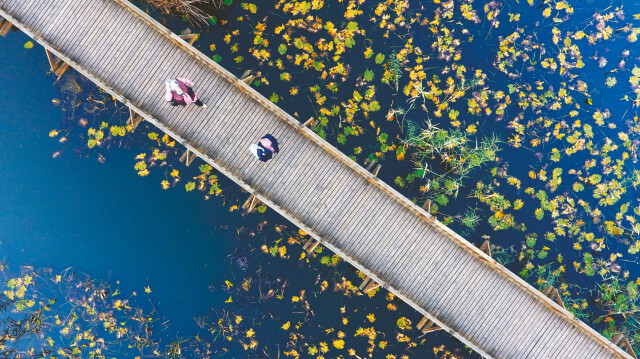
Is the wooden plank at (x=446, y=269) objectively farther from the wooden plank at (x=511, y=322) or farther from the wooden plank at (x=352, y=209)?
the wooden plank at (x=352, y=209)

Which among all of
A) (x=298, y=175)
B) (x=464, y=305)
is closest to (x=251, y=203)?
(x=298, y=175)

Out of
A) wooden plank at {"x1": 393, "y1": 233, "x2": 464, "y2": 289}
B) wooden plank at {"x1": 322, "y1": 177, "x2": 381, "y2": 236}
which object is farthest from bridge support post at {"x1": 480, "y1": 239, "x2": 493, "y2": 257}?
wooden plank at {"x1": 322, "y1": 177, "x2": 381, "y2": 236}

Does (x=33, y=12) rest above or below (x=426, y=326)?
above

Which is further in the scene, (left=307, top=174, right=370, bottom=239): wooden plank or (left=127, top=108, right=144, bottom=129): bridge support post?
(left=127, top=108, right=144, bottom=129): bridge support post

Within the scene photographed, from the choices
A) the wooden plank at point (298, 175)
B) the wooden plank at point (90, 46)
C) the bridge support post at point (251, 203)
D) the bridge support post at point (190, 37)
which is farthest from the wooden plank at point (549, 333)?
the wooden plank at point (90, 46)

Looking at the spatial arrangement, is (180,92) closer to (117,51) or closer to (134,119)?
(117,51)

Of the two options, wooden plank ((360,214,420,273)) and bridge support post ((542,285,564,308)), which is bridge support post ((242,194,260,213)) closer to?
wooden plank ((360,214,420,273))

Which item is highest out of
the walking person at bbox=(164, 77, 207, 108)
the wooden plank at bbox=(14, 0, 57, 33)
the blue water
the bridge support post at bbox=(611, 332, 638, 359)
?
the bridge support post at bbox=(611, 332, 638, 359)
